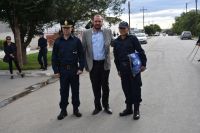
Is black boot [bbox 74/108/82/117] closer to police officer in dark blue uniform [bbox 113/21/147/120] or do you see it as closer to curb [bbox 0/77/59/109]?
police officer in dark blue uniform [bbox 113/21/147/120]

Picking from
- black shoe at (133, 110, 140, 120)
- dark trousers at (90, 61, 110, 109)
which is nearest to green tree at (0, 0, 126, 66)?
dark trousers at (90, 61, 110, 109)

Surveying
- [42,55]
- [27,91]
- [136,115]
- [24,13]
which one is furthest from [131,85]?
[42,55]

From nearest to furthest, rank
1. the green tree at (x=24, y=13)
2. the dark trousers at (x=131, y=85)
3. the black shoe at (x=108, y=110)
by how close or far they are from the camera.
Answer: the dark trousers at (x=131, y=85), the black shoe at (x=108, y=110), the green tree at (x=24, y=13)

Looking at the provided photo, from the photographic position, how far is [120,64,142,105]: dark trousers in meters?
8.29

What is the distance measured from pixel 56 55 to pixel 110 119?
1.59 meters

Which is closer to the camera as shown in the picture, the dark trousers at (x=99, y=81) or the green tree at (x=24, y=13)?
the dark trousers at (x=99, y=81)

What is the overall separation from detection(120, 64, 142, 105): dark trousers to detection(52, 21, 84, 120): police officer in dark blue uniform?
0.84m

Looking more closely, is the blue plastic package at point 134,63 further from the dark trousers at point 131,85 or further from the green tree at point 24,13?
the green tree at point 24,13

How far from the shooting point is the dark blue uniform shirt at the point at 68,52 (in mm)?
8336

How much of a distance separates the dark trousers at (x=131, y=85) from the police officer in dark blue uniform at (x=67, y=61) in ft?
2.74

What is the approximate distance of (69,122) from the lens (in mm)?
8148

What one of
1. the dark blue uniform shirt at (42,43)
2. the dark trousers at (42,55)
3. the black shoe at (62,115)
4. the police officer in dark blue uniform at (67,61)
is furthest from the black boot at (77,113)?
the dark blue uniform shirt at (42,43)

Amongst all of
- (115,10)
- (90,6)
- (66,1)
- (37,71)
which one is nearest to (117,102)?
(37,71)

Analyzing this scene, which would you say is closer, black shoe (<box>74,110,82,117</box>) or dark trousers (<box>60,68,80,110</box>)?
dark trousers (<box>60,68,80,110</box>)
